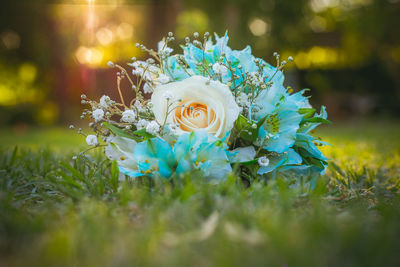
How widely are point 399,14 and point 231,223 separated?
11033 millimetres

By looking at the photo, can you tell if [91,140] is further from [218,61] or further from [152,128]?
[218,61]

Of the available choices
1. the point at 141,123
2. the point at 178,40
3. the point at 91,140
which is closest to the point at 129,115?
the point at 141,123

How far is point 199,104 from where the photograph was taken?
1.53 meters

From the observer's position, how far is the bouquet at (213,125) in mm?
1394

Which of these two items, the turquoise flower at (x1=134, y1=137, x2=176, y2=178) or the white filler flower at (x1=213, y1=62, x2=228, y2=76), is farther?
the white filler flower at (x1=213, y1=62, x2=228, y2=76)

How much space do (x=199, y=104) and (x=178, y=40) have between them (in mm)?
7680

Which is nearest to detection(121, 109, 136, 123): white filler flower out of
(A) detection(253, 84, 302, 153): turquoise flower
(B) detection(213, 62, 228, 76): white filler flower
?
(B) detection(213, 62, 228, 76): white filler flower

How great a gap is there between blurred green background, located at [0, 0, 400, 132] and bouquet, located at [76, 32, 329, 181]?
747cm

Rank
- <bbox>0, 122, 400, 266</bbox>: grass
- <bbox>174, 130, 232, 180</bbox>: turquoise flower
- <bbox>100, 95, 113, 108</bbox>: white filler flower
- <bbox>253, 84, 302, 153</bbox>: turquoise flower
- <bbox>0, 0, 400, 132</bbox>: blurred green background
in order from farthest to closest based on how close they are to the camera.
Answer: <bbox>0, 0, 400, 132</bbox>: blurred green background → <bbox>100, 95, 113, 108</bbox>: white filler flower → <bbox>253, 84, 302, 153</bbox>: turquoise flower → <bbox>174, 130, 232, 180</bbox>: turquoise flower → <bbox>0, 122, 400, 266</bbox>: grass

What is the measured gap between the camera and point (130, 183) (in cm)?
151

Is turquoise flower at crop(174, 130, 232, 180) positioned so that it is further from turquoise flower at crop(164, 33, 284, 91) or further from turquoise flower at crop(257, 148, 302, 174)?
turquoise flower at crop(164, 33, 284, 91)

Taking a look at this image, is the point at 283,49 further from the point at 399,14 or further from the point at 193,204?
the point at 193,204

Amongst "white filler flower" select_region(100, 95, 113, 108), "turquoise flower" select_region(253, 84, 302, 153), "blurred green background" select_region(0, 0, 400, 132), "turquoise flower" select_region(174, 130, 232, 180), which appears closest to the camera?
"turquoise flower" select_region(174, 130, 232, 180)

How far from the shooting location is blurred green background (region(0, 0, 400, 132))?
9672mm
